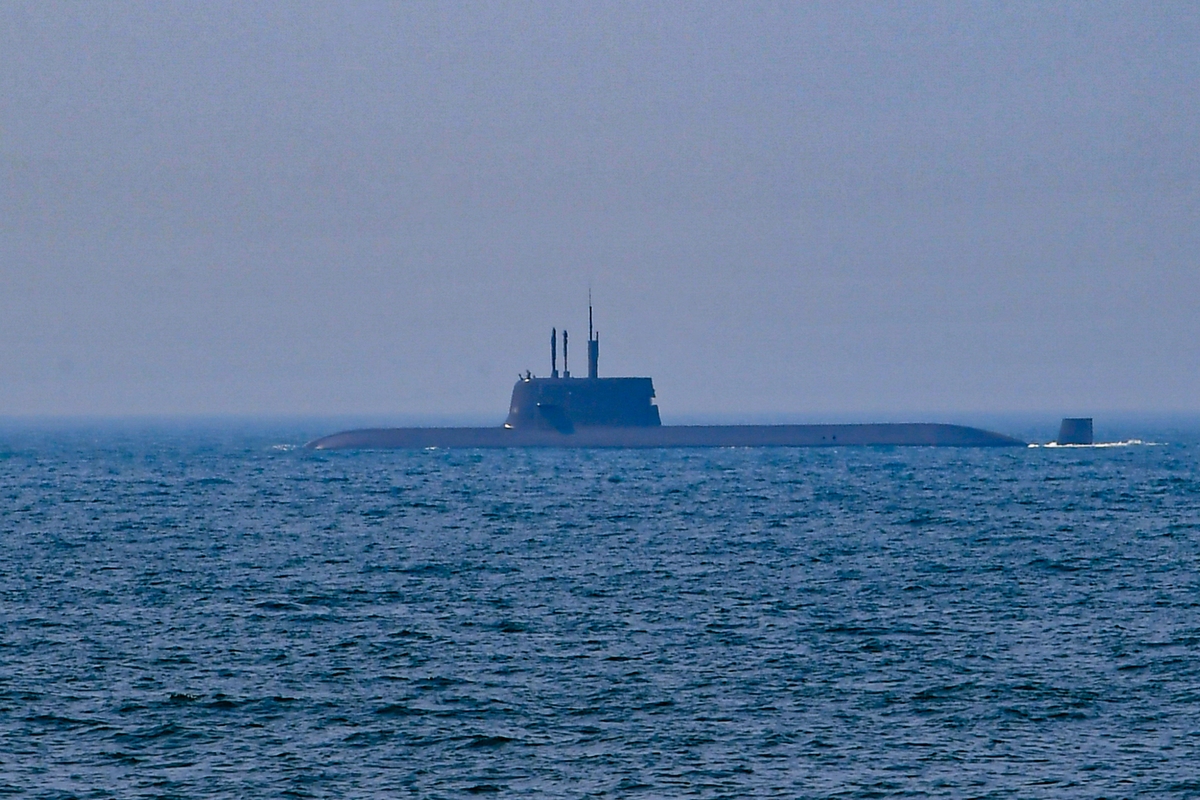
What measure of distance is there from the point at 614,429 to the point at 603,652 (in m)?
84.9

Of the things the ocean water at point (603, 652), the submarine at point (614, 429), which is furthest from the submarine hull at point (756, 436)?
the ocean water at point (603, 652)

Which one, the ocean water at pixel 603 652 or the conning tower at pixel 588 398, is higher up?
the conning tower at pixel 588 398

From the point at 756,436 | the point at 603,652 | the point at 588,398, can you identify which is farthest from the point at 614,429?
the point at 603,652

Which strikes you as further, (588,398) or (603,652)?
(588,398)

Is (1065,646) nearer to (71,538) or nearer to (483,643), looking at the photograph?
(483,643)

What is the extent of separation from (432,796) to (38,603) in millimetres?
22223

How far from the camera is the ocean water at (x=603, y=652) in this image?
75.8 feet

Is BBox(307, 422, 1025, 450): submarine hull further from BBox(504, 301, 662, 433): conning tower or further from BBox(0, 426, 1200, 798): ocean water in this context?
BBox(0, 426, 1200, 798): ocean water

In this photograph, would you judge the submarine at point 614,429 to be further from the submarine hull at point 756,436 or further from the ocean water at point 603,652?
the ocean water at point 603,652

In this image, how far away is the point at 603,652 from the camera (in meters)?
32.6

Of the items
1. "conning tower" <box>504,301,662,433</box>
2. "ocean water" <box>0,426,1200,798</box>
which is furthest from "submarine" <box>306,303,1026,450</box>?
"ocean water" <box>0,426,1200,798</box>

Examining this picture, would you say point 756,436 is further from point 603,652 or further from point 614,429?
point 603,652

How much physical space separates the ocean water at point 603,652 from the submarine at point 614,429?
147ft

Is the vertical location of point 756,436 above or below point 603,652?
above
